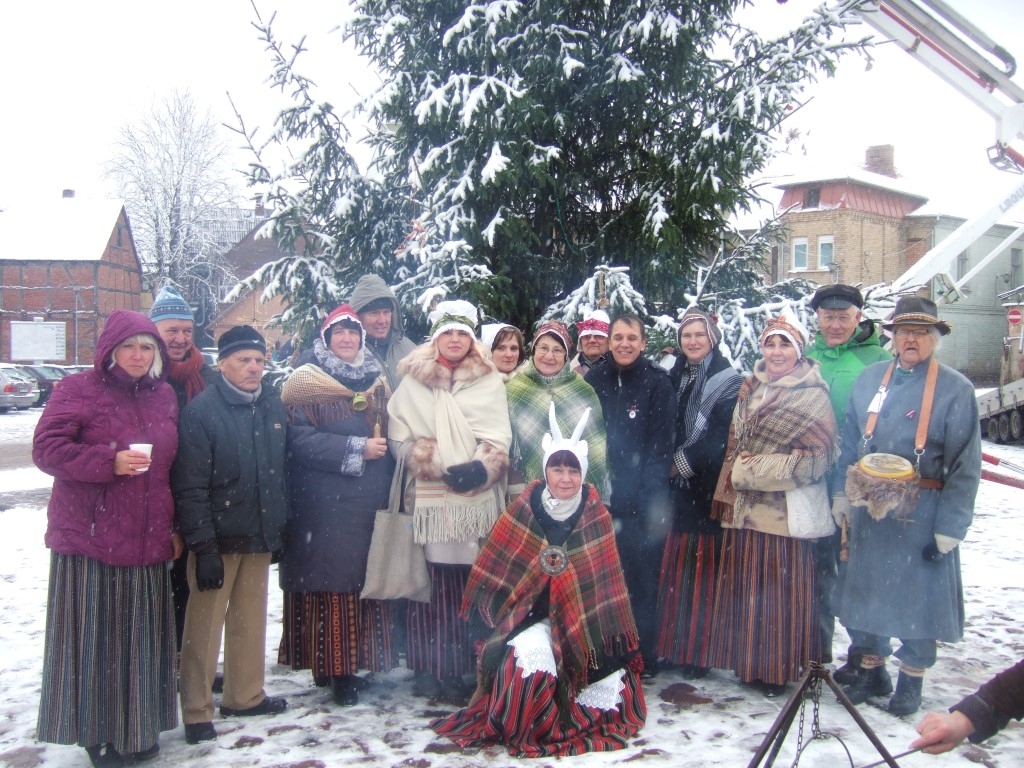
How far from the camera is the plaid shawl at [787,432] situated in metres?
4.03

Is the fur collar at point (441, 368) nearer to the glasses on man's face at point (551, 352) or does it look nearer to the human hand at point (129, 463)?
the glasses on man's face at point (551, 352)

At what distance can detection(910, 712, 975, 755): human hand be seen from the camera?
1909 millimetres

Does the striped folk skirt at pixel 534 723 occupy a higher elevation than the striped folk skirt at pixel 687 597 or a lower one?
lower

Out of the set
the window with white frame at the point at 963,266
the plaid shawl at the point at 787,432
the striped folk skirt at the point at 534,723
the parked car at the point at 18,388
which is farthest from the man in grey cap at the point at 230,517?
the window with white frame at the point at 963,266

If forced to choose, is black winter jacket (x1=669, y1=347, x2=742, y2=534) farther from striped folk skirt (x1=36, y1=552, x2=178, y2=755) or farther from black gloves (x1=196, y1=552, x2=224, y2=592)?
striped folk skirt (x1=36, y1=552, x2=178, y2=755)

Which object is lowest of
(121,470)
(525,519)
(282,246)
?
(525,519)

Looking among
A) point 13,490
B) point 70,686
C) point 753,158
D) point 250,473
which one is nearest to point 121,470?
point 250,473

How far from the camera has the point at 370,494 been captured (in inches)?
161

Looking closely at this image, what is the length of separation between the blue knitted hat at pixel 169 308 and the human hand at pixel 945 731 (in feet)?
12.1

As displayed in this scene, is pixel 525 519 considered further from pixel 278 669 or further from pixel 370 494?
pixel 278 669

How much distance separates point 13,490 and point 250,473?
29.2 feet

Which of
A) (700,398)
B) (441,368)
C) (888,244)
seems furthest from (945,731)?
(888,244)

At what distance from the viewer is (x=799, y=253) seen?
36.5 m

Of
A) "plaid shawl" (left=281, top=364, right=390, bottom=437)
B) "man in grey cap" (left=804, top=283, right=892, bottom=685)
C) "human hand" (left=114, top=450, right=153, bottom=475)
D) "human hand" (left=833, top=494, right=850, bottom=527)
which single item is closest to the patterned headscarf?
"man in grey cap" (left=804, top=283, right=892, bottom=685)
